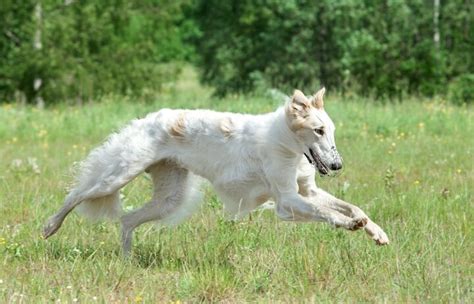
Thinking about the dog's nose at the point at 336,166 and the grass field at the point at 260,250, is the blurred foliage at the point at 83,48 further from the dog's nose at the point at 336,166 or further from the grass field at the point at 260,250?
the dog's nose at the point at 336,166

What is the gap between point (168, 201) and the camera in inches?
282

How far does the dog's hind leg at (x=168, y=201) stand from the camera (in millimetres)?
7133

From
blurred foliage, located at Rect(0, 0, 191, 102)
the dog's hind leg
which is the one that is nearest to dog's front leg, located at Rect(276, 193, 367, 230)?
the dog's hind leg

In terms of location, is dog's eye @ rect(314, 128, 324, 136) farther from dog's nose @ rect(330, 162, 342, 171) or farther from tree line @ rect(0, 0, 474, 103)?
tree line @ rect(0, 0, 474, 103)

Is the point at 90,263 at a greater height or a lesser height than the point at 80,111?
greater

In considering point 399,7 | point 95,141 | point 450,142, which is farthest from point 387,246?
point 399,7

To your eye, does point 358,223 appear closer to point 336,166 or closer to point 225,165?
point 336,166

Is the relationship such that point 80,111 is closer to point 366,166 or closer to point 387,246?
point 366,166

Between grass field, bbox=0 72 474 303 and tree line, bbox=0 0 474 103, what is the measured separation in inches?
448

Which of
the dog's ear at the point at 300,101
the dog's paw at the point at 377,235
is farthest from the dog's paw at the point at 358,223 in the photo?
the dog's ear at the point at 300,101

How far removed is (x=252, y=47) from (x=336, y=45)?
2.65 m

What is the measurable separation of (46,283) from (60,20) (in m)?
18.5

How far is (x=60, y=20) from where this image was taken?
76.3 ft

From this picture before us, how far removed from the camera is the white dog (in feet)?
19.8
